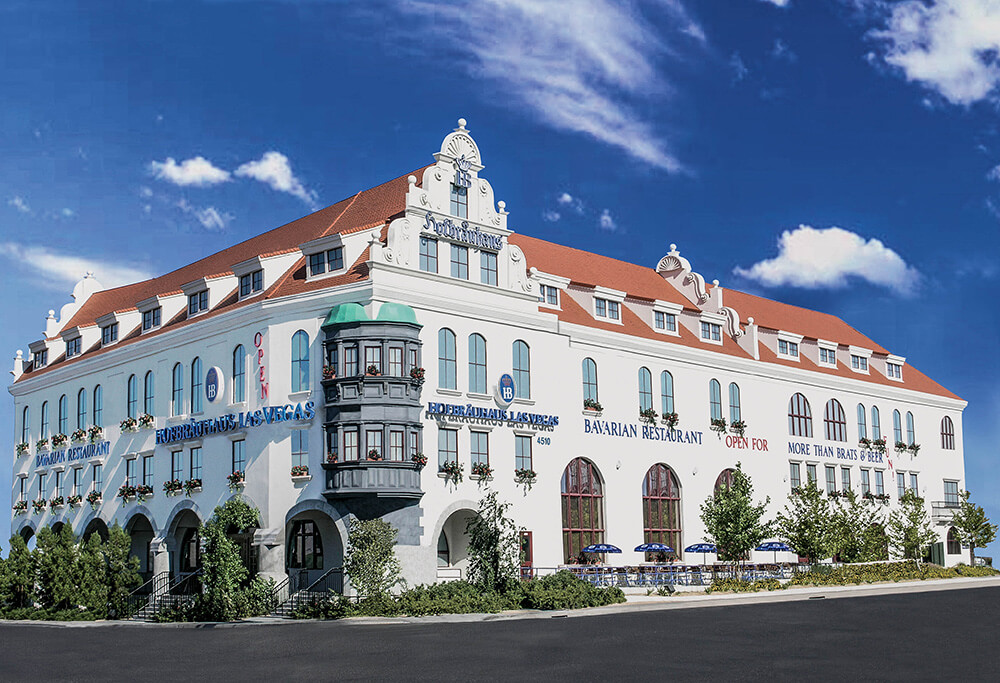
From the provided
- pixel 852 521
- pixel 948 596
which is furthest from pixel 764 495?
pixel 948 596

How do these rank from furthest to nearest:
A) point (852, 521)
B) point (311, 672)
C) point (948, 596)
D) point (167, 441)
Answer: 1. point (852, 521)
2. point (167, 441)
3. point (948, 596)
4. point (311, 672)

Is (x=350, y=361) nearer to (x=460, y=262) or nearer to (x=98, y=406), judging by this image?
(x=460, y=262)

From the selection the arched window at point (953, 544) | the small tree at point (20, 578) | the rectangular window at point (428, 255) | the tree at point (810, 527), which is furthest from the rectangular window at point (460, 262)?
the arched window at point (953, 544)

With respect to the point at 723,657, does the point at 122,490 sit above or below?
above

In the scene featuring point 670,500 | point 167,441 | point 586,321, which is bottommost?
point 670,500

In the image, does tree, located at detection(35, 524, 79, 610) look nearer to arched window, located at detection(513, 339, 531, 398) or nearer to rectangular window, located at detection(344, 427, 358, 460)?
rectangular window, located at detection(344, 427, 358, 460)

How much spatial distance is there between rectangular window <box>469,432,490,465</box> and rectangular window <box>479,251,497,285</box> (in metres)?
6.67

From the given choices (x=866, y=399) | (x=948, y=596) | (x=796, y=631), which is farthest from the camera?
(x=866, y=399)

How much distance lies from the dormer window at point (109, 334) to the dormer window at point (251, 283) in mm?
12010

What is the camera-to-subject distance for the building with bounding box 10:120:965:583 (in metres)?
42.8

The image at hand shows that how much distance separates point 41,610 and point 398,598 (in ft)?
53.1

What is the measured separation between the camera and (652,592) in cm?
4572

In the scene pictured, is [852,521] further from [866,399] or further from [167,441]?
[167,441]

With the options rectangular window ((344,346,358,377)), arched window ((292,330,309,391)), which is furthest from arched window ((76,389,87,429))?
rectangular window ((344,346,358,377))
